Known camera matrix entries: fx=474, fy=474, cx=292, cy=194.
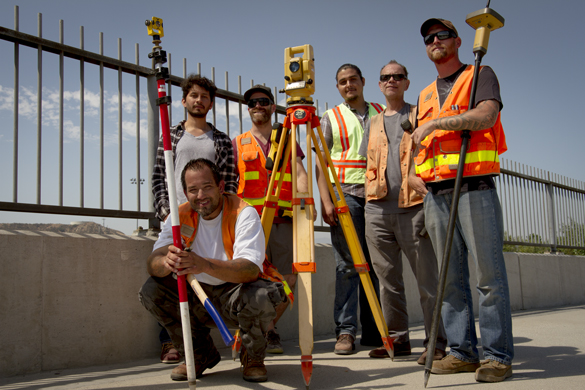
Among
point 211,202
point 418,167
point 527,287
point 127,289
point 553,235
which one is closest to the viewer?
point 211,202

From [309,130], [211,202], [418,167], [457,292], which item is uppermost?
[309,130]

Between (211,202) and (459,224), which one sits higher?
(211,202)

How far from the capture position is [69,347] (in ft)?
10.9

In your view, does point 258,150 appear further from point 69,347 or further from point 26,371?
point 26,371

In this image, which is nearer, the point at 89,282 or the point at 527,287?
the point at 89,282

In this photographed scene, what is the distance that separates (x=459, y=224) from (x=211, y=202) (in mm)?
1483

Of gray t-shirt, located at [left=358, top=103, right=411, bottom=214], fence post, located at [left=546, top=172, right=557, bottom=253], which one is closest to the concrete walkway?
gray t-shirt, located at [left=358, top=103, right=411, bottom=214]

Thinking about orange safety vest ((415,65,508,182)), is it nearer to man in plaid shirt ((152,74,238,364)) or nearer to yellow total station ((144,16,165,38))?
man in plaid shirt ((152,74,238,364))

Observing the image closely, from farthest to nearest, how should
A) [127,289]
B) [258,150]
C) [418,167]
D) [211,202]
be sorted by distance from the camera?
[258,150] < [127,289] < [418,167] < [211,202]

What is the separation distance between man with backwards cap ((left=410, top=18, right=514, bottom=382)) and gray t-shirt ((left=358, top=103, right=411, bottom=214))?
1.66 feet

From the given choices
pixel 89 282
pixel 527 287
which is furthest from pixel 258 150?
pixel 527 287

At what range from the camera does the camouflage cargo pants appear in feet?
8.48

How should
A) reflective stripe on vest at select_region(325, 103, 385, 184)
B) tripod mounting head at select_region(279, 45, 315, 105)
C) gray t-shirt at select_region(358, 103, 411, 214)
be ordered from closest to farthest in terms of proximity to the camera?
tripod mounting head at select_region(279, 45, 315, 105)
gray t-shirt at select_region(358, 103, 411, 214)
reflective stripe on vest at select_region(325, 103, 385, 184)

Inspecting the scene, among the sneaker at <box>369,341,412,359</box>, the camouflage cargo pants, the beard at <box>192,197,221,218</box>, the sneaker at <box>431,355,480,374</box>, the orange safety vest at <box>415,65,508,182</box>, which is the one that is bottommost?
the sneaker at <box>369,341,412,359</box>
